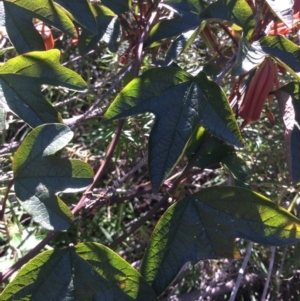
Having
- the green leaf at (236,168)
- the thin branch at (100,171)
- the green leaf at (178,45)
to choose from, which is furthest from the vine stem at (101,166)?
the green leaf at (236,168)

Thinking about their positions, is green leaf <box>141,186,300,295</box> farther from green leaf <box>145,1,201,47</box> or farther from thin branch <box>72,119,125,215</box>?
green leaf <box>145,1,201,47</box>

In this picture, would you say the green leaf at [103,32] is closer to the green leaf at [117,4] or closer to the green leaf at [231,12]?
the green leaf at [117,4]

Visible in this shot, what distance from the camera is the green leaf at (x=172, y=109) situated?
77cm

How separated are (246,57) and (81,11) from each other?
0.30 m

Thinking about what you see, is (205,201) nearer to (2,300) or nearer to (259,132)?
(2,300)

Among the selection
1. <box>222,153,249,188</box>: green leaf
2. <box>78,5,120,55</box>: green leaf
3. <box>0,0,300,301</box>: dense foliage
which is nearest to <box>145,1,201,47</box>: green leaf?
<box>0,0,300,301</box>: dense foliage

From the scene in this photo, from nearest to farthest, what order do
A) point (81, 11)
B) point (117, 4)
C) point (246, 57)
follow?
point (246, 57)
point (81, 11)
point (117, 4)

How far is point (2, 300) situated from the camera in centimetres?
78

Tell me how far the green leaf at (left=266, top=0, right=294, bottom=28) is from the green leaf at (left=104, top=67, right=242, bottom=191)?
0.14 meters

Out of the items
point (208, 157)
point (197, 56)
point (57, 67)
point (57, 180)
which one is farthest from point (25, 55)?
point (197, 56)

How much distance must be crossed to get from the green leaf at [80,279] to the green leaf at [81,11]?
0.38 meters

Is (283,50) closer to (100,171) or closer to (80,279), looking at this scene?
(100,171)

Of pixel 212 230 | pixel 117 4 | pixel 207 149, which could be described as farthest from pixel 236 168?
pixel 117 4

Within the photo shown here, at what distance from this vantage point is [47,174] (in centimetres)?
78
